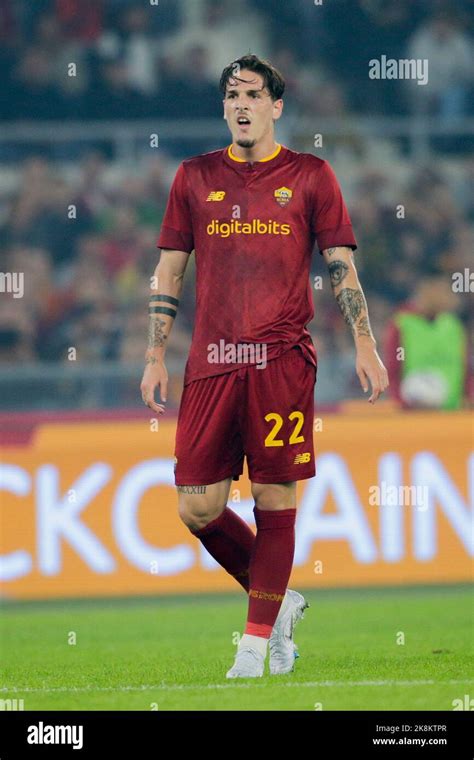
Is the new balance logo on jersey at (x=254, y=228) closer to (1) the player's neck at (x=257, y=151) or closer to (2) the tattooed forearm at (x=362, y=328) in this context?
(1) the player's neck at (x=257, y=151)

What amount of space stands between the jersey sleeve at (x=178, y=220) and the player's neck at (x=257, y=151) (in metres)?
0.24

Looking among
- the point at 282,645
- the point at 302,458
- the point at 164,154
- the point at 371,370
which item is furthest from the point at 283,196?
the point at 164,154

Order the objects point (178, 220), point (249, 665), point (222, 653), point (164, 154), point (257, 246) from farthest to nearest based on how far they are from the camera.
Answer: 1. point (164, 154)
2. point (222, 653)
3. point (178, 220)
4. point (257, 246)
5. point (249, 665)

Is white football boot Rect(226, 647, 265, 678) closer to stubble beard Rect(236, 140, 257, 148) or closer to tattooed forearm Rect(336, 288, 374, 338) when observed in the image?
tattooed forearm Rect(336, 288, 374, 338)

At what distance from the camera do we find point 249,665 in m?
5.70

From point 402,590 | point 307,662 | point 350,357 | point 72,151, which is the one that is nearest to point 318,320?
point 350,357

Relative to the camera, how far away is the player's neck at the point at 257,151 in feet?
19.4

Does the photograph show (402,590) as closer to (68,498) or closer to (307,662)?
(68,498)

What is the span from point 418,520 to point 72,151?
5546 millimetres

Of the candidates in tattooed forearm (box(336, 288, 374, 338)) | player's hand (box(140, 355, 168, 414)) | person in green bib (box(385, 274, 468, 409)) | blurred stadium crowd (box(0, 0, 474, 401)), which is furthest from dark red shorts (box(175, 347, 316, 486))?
blurred stadium crowd (box(0, 0, 474, 401))

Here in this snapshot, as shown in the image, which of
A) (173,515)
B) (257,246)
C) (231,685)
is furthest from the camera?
(173,515)

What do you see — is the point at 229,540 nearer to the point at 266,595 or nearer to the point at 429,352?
the point at 266,595

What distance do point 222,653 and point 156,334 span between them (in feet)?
5.44

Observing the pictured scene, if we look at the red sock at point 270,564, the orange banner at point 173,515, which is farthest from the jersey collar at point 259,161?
the orange banner at point 173,515
